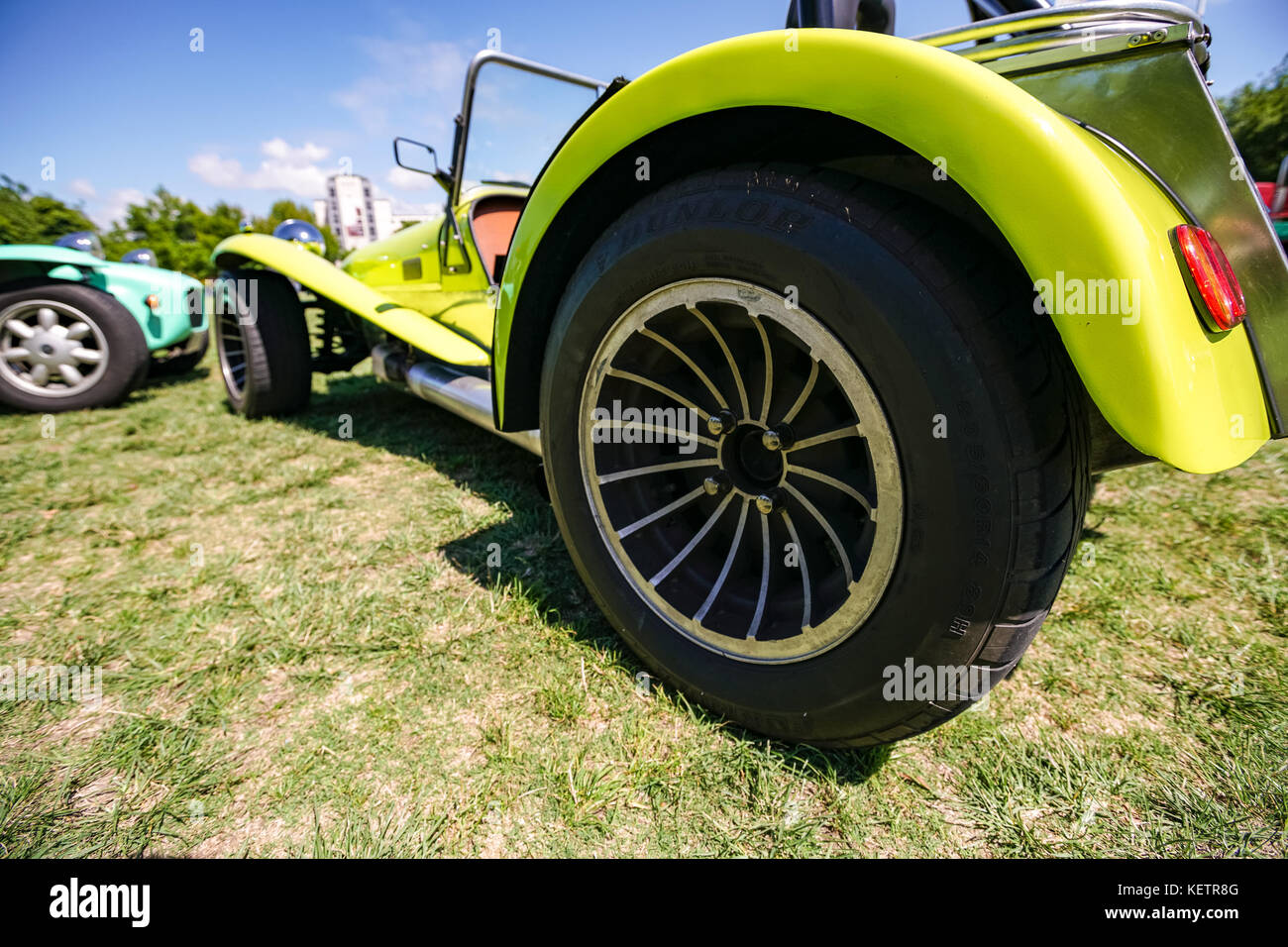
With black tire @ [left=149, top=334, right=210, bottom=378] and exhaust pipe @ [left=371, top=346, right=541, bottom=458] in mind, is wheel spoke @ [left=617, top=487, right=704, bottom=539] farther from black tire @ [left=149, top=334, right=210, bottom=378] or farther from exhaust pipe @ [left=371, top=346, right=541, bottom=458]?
black tire @ [left=149, top=334, right=210, bottom=378]

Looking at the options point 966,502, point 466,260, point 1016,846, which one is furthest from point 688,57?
point 466,260

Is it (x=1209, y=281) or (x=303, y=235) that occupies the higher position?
(x=303, y=235)

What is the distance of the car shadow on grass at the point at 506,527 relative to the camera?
136 cm

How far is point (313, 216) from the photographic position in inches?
1526

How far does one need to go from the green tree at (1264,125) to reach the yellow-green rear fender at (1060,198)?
26802mm

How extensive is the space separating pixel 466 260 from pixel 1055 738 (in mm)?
3257

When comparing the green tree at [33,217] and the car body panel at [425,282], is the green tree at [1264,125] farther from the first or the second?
the green tree at [33,217]

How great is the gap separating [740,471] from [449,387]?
180 cm

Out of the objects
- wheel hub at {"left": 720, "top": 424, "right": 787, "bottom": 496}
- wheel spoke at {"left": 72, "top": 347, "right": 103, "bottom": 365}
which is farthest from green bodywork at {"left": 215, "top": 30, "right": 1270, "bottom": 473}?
wheel spoke at {"left": 72, "top": 347, "right": 103, "bottom": 365}

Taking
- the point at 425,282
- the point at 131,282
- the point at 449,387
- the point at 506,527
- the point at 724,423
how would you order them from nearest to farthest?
the point at 724,423 → the point at 506,527 → the point at 449,387 → the point at 425,282 → the point at 131,282

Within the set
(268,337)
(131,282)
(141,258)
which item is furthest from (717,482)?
(141,258)

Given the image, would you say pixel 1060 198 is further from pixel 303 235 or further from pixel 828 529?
pixel 303 235

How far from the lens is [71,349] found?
4.27 meters

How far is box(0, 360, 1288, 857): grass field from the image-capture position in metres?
1.17
